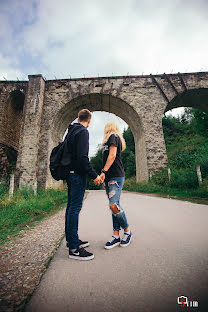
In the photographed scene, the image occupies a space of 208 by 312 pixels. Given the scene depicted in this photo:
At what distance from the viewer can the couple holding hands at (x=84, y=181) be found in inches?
68.0

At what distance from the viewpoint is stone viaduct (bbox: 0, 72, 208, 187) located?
1030 centimetres

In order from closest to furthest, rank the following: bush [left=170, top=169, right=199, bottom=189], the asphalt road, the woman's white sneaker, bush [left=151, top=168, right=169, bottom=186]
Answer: the asphalt road
the woman's white sneaker
bush [left=170, top=169, right=199, bottom=189]
bush [left=151, top=168, right=169, bottom=186]

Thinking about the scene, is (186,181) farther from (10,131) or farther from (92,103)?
(10,131)

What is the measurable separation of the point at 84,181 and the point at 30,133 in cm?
990

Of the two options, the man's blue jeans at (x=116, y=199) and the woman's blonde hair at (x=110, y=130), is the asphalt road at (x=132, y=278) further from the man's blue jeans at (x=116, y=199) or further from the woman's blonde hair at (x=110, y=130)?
the woman's blonde hair at (x=110, y=130)

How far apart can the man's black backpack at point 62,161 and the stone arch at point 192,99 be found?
39.4 feet

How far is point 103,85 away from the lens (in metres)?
11.3

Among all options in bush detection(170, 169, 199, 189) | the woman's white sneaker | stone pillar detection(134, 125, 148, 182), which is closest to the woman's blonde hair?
the woman's white sneaker

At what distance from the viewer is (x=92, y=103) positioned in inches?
480

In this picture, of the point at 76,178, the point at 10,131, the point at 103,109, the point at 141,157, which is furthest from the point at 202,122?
the point at 10,131

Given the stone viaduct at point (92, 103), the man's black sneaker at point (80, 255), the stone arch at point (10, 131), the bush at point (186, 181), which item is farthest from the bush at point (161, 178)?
the stone arch at point (10, 131)

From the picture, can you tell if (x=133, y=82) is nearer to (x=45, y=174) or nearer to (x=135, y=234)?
(x=45, y=174)

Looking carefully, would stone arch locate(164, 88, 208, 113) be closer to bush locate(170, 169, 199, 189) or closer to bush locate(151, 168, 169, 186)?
bush locate(151, 168, 169, 186)

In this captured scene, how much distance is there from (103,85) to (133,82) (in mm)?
2434
